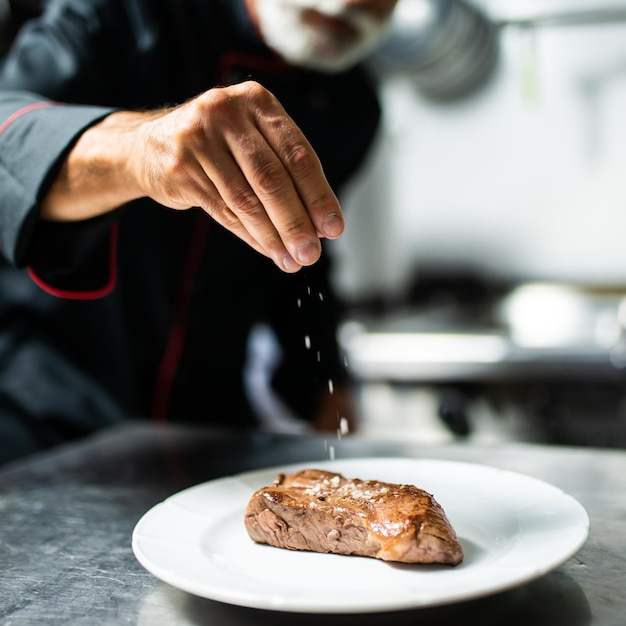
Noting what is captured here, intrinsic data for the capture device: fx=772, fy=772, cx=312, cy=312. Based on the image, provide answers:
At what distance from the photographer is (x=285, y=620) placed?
0.65m

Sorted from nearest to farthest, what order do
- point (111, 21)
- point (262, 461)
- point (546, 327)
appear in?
point (262, 461), point (111, 21), point (546, 327)

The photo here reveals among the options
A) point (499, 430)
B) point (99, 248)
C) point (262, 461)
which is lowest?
point (499, 430)

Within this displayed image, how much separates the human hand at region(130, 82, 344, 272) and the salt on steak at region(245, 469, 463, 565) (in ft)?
0.80

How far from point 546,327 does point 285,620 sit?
6.36 ft

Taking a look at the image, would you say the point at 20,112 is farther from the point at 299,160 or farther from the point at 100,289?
the point at 299,160

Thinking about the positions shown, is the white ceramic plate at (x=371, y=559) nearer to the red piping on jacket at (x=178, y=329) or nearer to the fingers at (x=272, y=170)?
the fingers at (x=272, y=170)

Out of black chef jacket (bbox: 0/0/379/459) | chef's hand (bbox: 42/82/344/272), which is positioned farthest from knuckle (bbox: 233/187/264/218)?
black chef jacket (bbox: 0/0/379/459)

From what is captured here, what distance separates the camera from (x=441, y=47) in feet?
7.63

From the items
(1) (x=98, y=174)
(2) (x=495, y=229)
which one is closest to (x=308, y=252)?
(1) (x=98, y=174)

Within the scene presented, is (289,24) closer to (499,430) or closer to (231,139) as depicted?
(231,139)

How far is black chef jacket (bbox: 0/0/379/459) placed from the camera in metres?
1.49

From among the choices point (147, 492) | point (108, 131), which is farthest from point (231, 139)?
point (147, 492)

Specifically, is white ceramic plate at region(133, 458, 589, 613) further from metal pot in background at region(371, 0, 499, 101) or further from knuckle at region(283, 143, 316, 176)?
metal pot in background at region(371, 0, 499, 101)

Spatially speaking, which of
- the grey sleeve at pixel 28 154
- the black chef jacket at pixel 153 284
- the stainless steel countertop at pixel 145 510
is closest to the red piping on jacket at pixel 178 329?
the black chef jacket at pixel 153 284
